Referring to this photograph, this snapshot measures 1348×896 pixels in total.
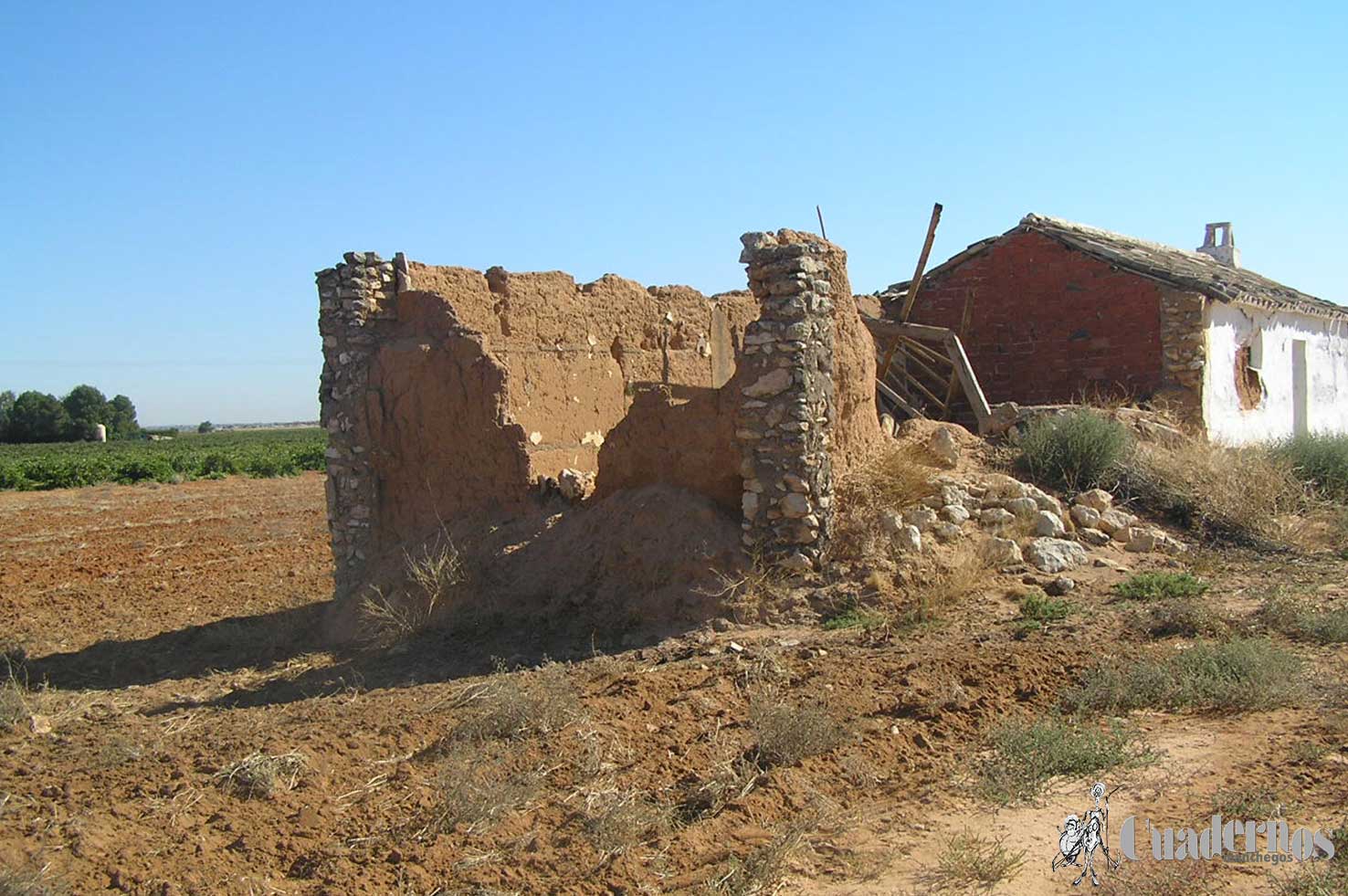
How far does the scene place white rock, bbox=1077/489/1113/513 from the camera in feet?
33.2

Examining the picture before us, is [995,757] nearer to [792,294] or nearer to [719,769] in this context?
[719,769]

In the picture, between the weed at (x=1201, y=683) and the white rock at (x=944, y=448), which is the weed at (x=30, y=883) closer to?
the weed at (x=1201, y=683)

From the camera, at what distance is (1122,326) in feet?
44.6

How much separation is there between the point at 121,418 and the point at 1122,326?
73.0 m

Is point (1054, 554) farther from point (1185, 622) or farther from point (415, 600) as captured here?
point (415, 600)

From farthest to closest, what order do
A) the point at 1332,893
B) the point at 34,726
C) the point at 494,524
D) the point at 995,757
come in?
the point at 494,524 → the point at 34,726 → the point at 995,757 → the point at 1332,893

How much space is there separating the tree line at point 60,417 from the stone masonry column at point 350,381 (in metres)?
65.0

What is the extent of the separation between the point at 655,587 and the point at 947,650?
239 centimetres

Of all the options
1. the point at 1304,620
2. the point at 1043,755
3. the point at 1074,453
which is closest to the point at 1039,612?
the point at 1304,620

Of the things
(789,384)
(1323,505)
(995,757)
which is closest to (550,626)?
(789,384)

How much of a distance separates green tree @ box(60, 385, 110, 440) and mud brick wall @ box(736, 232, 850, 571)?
2707 inches

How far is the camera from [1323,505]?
11.2 m

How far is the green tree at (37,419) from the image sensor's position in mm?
64562

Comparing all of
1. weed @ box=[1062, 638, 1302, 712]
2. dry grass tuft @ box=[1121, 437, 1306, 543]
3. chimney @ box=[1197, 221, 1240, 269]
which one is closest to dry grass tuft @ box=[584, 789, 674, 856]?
weed @ box=[1062, 638, 1302, 712]
